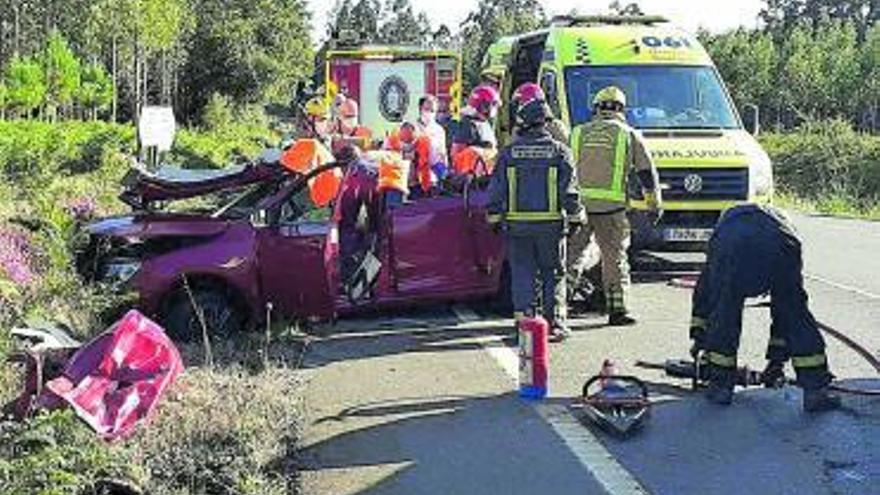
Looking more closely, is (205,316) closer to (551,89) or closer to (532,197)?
(532,197)

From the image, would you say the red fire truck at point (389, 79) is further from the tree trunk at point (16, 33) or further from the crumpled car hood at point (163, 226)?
the tree trunk at point (16, 33)

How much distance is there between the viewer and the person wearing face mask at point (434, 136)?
1162 cm

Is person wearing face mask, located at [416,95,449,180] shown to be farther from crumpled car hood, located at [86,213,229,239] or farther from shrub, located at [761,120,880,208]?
shrub, located at [761,120,880,208]

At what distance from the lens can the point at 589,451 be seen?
6.84m

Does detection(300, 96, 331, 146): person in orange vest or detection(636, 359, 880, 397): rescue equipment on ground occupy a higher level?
detection(300, 96, 331, 146): person in orange vest

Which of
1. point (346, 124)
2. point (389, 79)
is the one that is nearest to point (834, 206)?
point (389, 79)

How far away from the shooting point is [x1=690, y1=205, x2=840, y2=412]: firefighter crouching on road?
24.4 feet

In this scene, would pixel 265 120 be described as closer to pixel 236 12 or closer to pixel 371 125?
pixel 236 12

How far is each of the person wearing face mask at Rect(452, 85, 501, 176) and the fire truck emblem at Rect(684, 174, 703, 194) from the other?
2.08 meters

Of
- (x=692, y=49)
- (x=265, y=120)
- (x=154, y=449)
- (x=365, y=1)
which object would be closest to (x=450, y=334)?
(x=154, y=449)

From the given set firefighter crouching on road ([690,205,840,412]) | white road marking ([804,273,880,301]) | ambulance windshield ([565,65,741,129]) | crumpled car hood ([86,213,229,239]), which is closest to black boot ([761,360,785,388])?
firefighter crouching on road ([690,205,840,412])

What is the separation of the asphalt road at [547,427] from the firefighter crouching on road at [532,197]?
0.69 m

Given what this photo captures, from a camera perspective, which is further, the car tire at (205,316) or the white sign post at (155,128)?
the white sign post at (155,128)

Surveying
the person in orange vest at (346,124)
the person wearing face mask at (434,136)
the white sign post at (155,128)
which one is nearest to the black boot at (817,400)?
the person wearing face mask at (434,136)
